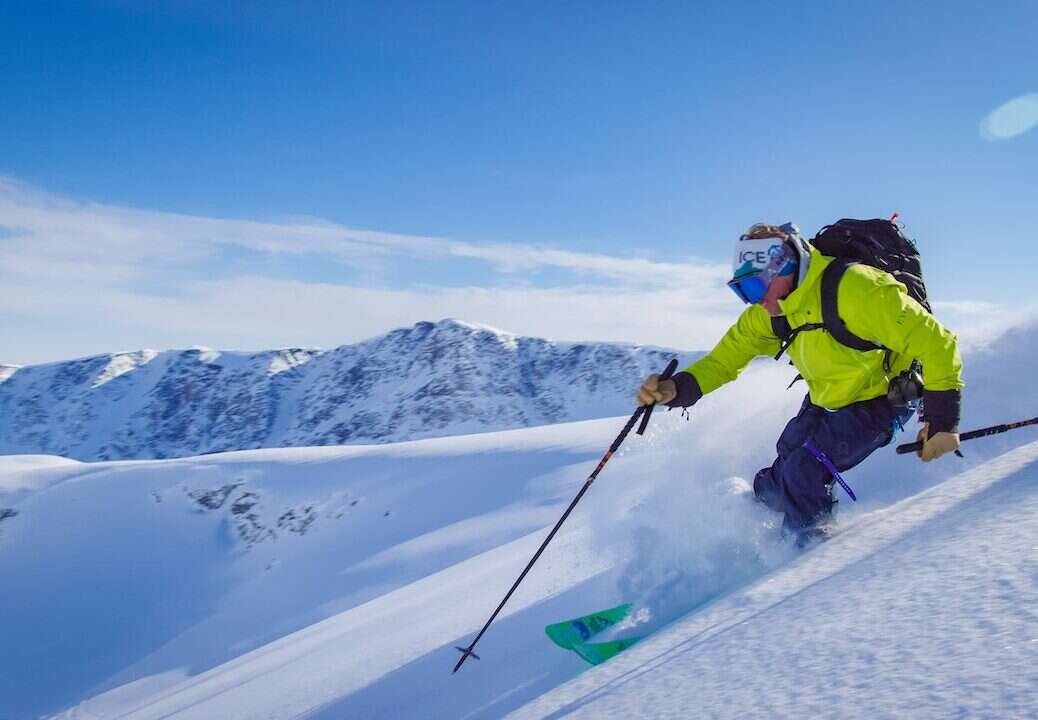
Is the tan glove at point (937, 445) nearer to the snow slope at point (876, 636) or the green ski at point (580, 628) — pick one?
the snow slope at point (876, 636)

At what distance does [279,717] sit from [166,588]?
75.9 feet

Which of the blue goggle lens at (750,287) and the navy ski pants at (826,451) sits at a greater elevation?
the blue goggle lens at (750,287)

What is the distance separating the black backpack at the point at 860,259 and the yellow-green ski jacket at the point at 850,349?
6cm

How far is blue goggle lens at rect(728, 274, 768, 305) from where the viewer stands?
3.66 metres

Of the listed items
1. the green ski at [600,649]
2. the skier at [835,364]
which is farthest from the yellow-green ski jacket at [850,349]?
the green ski at [600,649]

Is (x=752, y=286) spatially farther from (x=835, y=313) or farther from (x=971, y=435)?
(x=971, y=435)

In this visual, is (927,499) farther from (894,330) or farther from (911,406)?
(894,330)

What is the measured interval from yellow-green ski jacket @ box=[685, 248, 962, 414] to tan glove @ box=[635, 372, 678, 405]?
0.18m

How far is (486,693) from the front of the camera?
363 cm

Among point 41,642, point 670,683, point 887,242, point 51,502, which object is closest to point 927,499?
point 887,242

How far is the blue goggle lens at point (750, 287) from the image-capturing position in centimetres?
366

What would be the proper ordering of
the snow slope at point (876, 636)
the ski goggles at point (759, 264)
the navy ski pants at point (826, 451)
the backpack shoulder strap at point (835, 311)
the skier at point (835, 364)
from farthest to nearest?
the navy ski pants at point (826, 451) < the ski goggles at point (759, 264) < the backpack shoulder strap at point (835, 311) < the skier at point (835, 364) < the snow slope at point (876, 636)

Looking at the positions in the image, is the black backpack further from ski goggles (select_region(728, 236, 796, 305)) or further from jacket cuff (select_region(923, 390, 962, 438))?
jacket cuff (select_region(923, 390, 962, 438))

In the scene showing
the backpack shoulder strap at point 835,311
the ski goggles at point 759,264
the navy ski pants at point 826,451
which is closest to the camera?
the backpack shoulder strap at point 835,311
